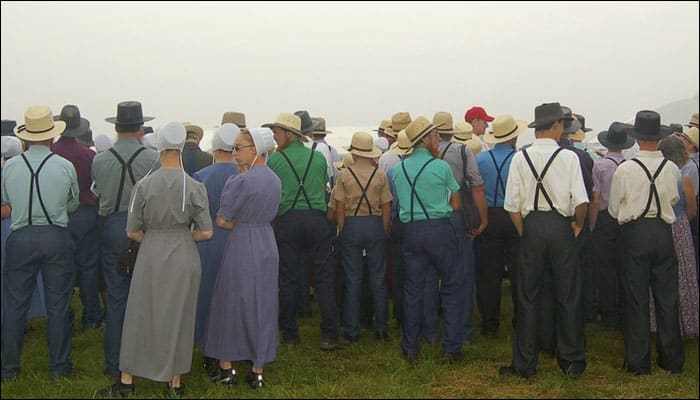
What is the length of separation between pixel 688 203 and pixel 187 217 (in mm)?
4151

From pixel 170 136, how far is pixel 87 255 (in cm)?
274

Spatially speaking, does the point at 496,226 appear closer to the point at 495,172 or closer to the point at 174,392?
the point at 495,172

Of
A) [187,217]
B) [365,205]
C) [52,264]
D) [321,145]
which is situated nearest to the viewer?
[187,217]

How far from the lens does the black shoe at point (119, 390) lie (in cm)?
515

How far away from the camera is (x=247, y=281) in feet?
18.2

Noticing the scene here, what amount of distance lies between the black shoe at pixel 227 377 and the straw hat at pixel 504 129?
3.27 meters

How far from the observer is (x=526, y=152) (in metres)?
5.69

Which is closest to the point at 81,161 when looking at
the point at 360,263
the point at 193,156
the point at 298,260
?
the point at 193,156

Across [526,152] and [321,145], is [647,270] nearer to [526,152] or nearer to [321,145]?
[526,152]

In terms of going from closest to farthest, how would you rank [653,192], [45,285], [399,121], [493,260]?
[45,285] < [653,192] < [493,260] < [399,121]

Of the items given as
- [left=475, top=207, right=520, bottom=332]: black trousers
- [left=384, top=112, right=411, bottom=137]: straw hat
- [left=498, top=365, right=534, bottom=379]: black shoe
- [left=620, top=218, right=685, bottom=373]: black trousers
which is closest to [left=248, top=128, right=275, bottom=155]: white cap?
[left=475, top=207, right=520, bottom=332]: black trousers

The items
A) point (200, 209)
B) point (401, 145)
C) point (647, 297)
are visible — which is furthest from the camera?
point (401, 145)

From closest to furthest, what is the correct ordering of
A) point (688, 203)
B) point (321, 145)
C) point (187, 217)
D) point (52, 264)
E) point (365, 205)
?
point (187, 217), point (52, 264), point (688, 203), point (365, 205), point (321, 145)

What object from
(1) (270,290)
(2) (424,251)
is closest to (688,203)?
(2) (424,251)
